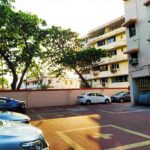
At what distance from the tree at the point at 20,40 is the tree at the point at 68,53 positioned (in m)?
5.06

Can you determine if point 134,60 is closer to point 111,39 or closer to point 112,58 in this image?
point 112,58

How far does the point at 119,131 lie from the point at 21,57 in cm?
2237

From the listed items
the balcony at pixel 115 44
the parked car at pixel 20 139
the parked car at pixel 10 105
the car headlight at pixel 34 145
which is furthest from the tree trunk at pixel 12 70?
the car headlight at pixel 34 145

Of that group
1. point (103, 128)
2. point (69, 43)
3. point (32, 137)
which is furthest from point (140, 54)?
point (32, 137)

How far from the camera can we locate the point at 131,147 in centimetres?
840

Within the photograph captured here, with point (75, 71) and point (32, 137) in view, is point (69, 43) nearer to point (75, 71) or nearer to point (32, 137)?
point (75, 71)

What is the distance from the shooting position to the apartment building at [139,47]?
23.7 meters

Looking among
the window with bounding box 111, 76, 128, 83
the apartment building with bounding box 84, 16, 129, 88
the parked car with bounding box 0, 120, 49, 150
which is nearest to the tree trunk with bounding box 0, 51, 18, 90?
the apartment building with bounding box 84, 16, 129, 88

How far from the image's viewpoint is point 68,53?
38.9m

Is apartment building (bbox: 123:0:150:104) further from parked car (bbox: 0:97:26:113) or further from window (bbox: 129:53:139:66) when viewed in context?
parked car (bbox: 0:97:26:113)

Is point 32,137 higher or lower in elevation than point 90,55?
lower

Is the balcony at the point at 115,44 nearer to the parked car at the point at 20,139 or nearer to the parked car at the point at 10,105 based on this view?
the parked car at the point at 10,105

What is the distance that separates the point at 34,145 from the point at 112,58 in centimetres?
4418

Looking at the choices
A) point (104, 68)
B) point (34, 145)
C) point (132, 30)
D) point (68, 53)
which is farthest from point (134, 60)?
point (104, 68)
